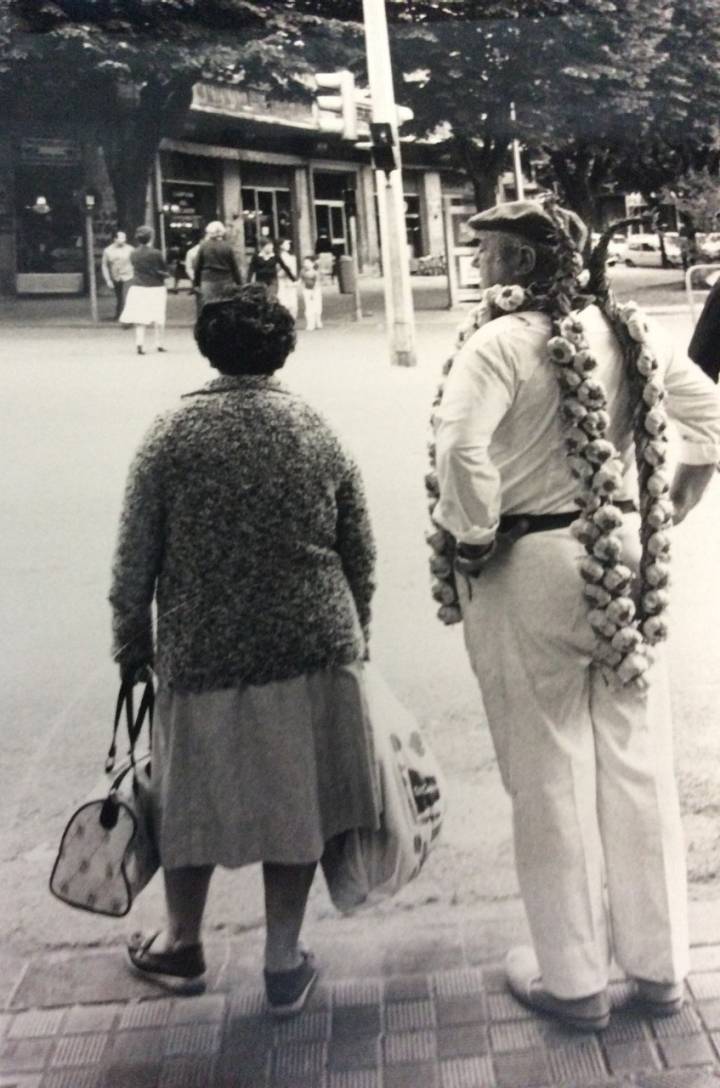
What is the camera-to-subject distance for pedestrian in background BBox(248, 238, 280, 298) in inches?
89.4

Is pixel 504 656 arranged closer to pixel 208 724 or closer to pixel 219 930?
pixel 208 724

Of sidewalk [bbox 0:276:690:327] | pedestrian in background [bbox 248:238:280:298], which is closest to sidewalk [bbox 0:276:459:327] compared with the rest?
sidewalk [bbox 0:276:690:327]

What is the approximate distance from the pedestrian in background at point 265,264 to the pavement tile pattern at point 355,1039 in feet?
4.49

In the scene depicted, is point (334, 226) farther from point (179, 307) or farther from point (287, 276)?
point (179, 307)

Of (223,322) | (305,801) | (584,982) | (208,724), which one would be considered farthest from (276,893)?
(223,322)

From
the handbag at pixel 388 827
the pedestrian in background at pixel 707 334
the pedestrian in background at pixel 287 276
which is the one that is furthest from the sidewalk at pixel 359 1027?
the pedestrian in background at pixel 287 276

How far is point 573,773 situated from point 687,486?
0.57 meters

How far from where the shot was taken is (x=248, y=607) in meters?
2.05

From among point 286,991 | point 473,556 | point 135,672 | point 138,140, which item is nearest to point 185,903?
point 286,991

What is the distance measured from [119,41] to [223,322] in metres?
0.66

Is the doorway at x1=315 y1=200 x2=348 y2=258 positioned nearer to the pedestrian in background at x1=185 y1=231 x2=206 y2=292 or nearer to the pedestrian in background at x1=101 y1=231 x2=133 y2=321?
the pedestrian in background at x1=185 y1=231 x2=206 y2=292

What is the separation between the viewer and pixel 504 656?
2053 mm

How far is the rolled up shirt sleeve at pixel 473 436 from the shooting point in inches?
74.7

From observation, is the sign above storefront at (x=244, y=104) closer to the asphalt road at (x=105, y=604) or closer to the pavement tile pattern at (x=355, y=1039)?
the asphalt road at (x=105, y=604)
